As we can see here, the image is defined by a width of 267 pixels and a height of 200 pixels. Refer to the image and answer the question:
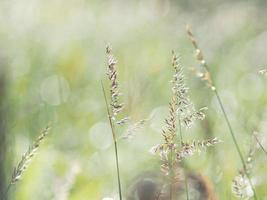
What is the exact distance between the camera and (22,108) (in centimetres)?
321

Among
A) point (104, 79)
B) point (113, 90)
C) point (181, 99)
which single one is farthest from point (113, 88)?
point (104, 79)

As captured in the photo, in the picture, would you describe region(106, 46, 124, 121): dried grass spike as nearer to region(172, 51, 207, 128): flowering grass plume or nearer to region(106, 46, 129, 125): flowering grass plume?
region(106, 46, 129, 125): flowering grass plume

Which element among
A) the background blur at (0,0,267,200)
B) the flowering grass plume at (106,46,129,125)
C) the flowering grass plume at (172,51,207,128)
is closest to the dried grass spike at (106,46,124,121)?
the flowering grass plume at (106,46,129,125)

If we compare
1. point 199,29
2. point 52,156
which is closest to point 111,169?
point 52,156

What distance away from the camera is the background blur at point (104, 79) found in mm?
2512

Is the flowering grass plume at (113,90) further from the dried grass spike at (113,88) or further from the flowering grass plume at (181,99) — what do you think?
the flowering grass plume at (181,99)

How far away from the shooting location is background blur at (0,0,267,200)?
2.51 metres

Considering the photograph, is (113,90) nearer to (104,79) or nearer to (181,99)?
(181,99)

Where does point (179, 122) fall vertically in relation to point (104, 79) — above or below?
below

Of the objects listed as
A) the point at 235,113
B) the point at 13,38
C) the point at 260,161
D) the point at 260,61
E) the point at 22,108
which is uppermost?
the point at 13,38

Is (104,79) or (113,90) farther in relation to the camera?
(104,79)

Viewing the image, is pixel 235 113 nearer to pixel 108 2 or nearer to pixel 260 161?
pixel 260 161

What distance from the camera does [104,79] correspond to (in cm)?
400

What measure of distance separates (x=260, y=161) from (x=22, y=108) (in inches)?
43.8
